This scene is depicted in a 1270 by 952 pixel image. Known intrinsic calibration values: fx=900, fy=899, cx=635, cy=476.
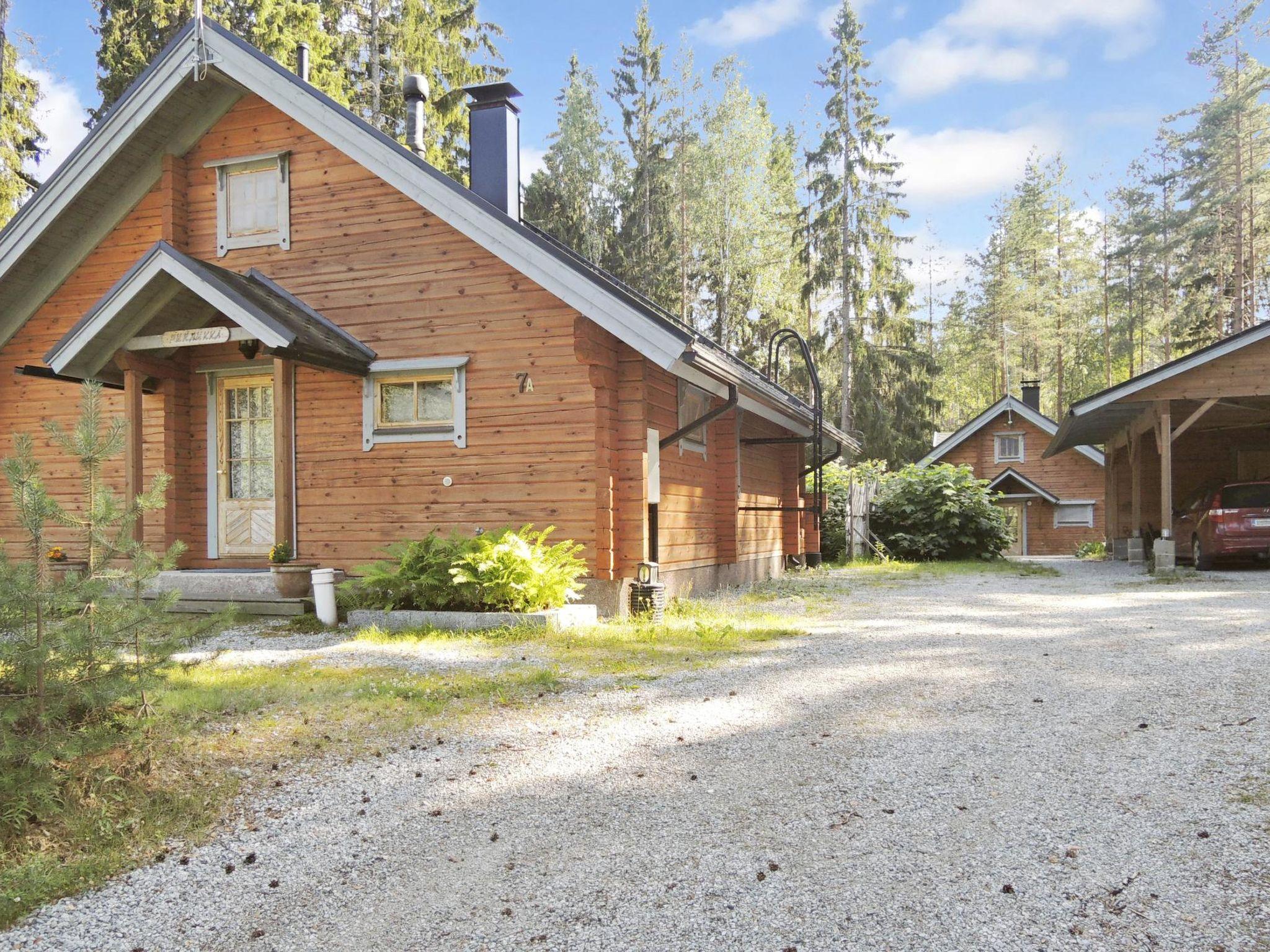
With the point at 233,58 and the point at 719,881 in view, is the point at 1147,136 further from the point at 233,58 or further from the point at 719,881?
the point at 719,881

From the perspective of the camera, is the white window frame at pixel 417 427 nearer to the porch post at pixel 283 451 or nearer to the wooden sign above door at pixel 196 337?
the porch post at pixel 283 451

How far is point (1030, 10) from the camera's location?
3009 centimetres

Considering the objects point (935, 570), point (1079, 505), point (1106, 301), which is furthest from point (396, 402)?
point (1106, 301)

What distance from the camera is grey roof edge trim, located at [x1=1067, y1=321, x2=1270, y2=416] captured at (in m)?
13.7

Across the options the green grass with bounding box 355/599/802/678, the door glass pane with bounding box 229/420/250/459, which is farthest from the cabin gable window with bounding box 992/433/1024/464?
the door glass pane with bounding box 229/420/250/459

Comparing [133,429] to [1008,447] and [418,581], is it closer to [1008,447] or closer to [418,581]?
[418,581]

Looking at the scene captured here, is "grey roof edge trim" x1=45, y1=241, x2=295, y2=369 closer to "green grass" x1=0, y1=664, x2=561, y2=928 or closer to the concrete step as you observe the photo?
the concrete step

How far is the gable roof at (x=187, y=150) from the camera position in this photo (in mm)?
9039

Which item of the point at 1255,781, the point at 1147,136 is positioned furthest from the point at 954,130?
the point at 1255,781

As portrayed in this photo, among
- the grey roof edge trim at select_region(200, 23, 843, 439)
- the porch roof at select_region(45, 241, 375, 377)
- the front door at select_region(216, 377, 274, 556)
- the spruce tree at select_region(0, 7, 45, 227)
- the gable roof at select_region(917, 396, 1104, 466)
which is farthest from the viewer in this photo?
the gable roof at select_region(917, 396, 1104, 466)

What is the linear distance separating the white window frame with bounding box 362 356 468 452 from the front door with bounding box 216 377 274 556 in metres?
1.52

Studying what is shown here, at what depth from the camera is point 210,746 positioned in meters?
4.77

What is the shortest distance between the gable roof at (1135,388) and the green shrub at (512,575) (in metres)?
9.97

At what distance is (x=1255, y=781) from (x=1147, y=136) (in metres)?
42.3
